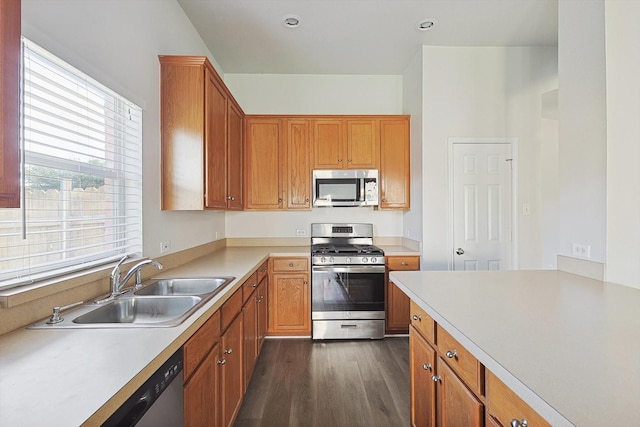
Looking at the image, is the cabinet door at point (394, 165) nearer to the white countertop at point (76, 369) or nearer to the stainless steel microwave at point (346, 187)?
the stainless steel microwave at point (346, 187)

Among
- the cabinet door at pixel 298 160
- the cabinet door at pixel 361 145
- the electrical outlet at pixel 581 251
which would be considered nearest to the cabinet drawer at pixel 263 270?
the cabinet door at pixel 298 160

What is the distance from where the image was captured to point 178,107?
7.50ft

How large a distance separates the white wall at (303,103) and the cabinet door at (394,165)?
32cm

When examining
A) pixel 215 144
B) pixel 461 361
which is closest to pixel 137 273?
pixel 215 144

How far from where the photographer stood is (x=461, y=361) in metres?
1.18

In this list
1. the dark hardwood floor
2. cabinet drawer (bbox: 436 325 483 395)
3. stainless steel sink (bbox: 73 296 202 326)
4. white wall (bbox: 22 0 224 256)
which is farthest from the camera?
the dark hardwood floor

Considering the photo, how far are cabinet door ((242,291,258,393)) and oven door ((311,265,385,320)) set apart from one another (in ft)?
2.71

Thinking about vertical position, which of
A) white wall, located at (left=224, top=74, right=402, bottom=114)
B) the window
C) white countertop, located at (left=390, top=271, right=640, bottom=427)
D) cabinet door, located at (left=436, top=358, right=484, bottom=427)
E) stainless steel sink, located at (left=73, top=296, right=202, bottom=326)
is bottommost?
cabinet door, located at (left=436, top=358, right=484, bottom=427)

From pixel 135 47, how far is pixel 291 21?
1413mm

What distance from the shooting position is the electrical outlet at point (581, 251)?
1.84 metres

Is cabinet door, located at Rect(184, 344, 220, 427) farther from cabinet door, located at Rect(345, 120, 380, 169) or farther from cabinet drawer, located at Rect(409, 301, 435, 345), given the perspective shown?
cabinet door, located at Rect(345, 120, 380, 169)

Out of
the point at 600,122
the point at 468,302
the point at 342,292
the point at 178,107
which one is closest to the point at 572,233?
the point at 600,122

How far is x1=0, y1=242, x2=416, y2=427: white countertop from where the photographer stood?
0.70 m

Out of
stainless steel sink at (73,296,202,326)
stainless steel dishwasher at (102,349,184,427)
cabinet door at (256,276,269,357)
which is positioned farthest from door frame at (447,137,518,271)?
stainless steel dishwasher at (102,349,184,427)
